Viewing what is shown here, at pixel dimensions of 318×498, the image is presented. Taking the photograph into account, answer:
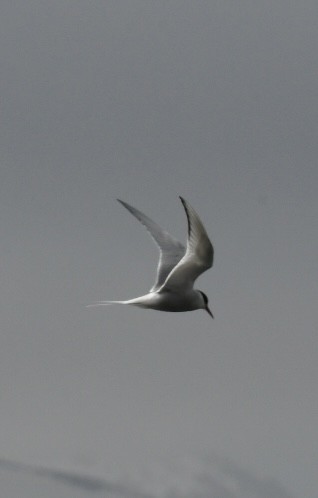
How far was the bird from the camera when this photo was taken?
41.7 metres

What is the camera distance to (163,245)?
1939 inches

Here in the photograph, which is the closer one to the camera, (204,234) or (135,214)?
(204,234)

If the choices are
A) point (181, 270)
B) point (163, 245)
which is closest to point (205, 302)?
point (181, 270)

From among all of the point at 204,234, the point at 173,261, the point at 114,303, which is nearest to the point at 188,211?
the point at 204,234

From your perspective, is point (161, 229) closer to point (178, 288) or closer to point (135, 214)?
point (135, 214)

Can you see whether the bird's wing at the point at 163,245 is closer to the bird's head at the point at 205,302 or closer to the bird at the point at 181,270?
the bird at the point at 181,270

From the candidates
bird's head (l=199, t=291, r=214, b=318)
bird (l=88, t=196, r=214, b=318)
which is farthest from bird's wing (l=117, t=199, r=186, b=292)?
bird's head (l=199, t=291, r=214, b=318)

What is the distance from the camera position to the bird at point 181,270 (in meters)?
41.7

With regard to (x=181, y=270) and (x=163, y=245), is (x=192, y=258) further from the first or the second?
(x=163, y=245)

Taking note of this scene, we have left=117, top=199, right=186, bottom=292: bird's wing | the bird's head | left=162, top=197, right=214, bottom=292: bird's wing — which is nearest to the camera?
left=162, top=197, right=214, bottom=292: bird's wing

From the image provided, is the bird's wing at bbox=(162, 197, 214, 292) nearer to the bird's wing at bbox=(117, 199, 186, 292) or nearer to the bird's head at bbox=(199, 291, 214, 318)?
the bird's head at bbox=(199, 291, 214, 318)

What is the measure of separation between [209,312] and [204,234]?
536cm

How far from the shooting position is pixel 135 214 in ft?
163

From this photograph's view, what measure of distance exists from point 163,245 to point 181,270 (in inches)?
227
